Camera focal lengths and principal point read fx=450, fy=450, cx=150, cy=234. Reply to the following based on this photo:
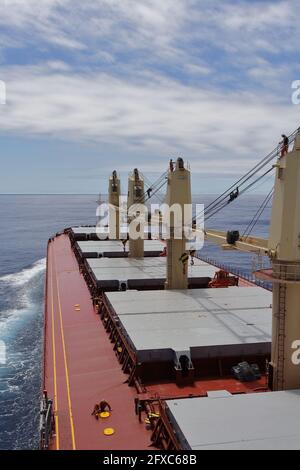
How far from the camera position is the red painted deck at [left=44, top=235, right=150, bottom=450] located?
15750mm

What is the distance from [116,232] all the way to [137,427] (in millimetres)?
51375

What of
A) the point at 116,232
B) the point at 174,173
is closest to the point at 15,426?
the point at 174,173

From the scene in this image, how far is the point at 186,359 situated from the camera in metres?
19.7

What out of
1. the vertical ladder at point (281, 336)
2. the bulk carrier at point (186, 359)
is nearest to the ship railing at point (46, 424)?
the bulk carrier at point (186, 359)

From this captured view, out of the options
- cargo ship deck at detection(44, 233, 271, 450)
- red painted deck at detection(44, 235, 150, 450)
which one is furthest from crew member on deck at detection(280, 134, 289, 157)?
red painted deck at detection(44, 235, 150, 450)

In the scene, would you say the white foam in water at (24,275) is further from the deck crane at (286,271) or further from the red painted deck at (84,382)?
the deck crane at (286,271)

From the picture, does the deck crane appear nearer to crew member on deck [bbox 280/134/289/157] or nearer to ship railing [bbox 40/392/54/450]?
crew member on deck [bbox 280/134/289/157]

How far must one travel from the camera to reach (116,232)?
67.0 meters

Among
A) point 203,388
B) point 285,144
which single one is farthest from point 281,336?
point 285,144

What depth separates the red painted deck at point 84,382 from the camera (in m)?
15.8

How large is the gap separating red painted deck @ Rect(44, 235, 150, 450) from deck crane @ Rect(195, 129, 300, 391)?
19.1 feet

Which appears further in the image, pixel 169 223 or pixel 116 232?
pixel 116 232
